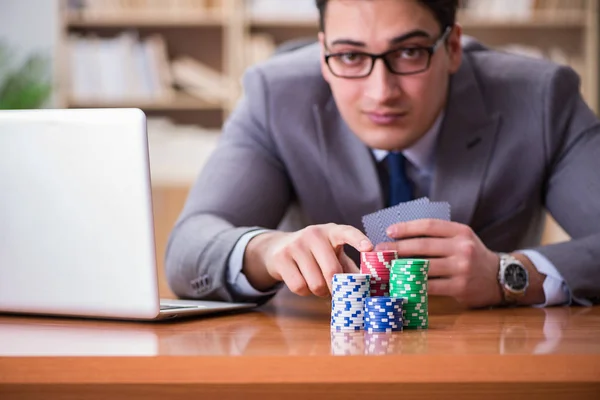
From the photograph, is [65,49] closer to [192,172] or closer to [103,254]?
[192,172]

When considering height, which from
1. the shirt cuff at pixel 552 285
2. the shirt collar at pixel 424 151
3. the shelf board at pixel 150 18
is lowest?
the shirt cuff at pixel 552 285

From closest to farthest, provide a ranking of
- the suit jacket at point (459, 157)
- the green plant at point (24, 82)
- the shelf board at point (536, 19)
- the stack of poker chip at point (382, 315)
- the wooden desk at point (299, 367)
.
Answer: the wooden desk at point (299, 367), the stack of poker chip at point (382, 315), the suit jacket at point (459, 157), the green plant at point (24, 82), the shelf board at point (536, 19)

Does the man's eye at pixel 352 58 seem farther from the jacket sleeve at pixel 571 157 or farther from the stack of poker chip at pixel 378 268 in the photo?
the stack of poker chip at pixel 378 268

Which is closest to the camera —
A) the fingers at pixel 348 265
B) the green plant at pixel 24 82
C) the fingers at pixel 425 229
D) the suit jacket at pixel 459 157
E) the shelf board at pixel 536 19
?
the fingers at pixel 348 265

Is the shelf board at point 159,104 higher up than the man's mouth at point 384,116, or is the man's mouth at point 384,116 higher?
the man's mouth at point 384,116

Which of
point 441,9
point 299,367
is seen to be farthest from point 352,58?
point 299,367

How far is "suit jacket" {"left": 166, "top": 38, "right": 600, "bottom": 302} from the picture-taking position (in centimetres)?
181

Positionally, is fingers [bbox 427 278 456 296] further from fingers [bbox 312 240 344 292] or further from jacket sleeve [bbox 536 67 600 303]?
jacket sleeve [bbox 536 67 600 303]

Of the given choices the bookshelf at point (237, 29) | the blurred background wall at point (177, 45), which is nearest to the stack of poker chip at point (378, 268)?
the blurred background wall at point (177, 45)

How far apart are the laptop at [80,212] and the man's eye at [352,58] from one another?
73cm

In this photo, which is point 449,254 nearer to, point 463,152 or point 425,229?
point 425,229

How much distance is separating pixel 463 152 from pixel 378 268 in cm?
73

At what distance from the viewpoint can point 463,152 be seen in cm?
185

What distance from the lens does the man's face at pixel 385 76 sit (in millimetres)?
1690
